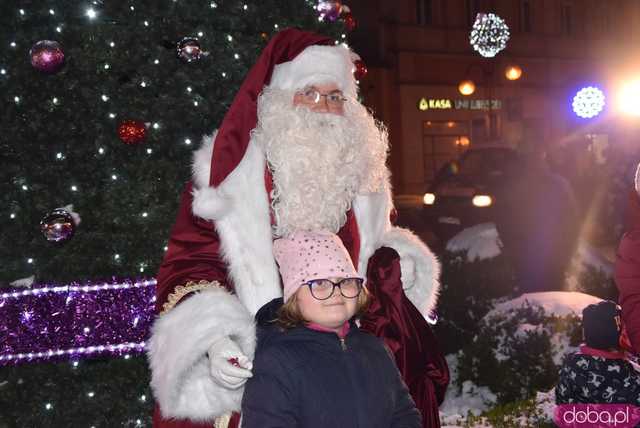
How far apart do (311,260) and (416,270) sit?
0.99 meters

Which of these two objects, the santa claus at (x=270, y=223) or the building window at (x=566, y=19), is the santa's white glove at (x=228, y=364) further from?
the building window at (x=566, y=19)

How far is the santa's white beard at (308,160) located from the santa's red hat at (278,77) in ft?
0.31

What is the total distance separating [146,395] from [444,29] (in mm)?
23553

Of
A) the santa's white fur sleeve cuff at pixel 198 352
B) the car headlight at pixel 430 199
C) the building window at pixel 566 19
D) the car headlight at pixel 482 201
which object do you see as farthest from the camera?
the building window at pixel 566 19

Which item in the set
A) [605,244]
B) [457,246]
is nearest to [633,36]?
[605,244]

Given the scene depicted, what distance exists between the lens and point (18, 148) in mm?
3762

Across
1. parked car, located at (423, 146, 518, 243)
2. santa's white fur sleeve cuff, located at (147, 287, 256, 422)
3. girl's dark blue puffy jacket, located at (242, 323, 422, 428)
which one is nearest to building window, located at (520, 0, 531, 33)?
parked car, located at (423, 146, 518, 243)

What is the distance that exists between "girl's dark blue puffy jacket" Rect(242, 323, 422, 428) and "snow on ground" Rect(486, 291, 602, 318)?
3786 mm

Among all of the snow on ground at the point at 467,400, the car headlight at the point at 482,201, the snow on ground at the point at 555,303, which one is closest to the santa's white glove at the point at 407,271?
the snow on ground at the point at 467,400

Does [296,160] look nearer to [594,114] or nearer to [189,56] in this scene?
[189,56]

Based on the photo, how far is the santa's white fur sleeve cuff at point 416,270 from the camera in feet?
10.4

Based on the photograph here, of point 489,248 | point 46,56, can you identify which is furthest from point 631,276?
point 489,248

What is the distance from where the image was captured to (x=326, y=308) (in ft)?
7.54

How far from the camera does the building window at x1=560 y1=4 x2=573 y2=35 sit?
29547 mm
